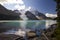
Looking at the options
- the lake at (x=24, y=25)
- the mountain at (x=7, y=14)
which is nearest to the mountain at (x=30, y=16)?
the lake at (x=24, y=25)

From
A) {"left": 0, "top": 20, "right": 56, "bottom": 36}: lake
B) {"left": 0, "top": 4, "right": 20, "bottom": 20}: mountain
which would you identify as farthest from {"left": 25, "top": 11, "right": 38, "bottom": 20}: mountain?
{"left": 0, "top": 4, "right": 20, "bottom": 20}: mountain

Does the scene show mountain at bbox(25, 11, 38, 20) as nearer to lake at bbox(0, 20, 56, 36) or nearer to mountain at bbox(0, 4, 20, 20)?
lake at bbox(0, 20, 56, 36)

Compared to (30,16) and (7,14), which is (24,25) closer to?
(30,16)

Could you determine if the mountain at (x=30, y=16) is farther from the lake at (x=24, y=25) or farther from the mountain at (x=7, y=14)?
the mountain at (x=7, y=14)

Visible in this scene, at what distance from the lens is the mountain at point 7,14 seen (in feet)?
8.27

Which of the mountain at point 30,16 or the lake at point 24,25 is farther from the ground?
the mountain at point 30,16

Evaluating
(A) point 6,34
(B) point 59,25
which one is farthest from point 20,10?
(B) point 59,25

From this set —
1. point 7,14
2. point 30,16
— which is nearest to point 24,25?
point 30,16

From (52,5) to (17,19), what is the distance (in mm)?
740

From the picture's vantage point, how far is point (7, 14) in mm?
2545

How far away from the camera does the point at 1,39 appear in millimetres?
2492

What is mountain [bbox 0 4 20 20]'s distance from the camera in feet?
8.27

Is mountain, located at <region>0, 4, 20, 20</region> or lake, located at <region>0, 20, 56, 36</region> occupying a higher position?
mountain, located at <region>0, 4, 20, 20</region>

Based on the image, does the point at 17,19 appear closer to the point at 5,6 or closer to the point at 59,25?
the point at 5,6
